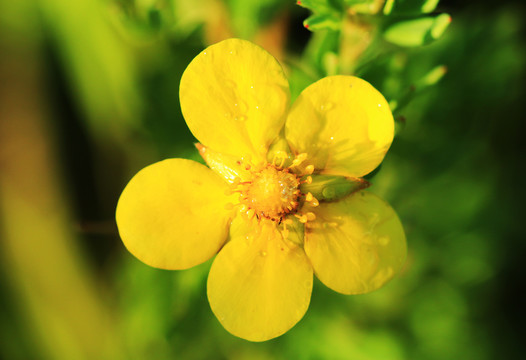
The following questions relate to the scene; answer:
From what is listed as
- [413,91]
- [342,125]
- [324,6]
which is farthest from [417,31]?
[342,125]

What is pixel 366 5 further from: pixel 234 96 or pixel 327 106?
pixel 234 96

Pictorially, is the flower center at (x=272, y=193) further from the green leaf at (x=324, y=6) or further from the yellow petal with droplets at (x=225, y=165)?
the green leaf at (x=324, y=6)

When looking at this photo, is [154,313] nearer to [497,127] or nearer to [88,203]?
[88,203]

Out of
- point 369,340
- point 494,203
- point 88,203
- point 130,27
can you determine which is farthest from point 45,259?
point 494,203

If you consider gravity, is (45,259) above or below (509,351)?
above

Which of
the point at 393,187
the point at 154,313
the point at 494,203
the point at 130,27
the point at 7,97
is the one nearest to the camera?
the point at 130,27

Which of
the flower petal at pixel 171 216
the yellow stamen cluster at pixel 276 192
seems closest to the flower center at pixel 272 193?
the yellow stamen cluster at pixel 276 192
